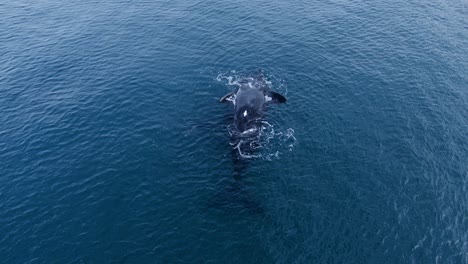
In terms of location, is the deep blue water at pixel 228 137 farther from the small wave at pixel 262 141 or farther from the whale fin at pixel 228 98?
the whale fin at pixel 228 98

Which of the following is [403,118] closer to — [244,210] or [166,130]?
[244,210]

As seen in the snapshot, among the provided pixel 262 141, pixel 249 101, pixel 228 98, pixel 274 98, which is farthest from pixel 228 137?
pixel 274 98

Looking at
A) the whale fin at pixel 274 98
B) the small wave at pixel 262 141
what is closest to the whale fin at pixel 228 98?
the whale fin at pixel 274 98

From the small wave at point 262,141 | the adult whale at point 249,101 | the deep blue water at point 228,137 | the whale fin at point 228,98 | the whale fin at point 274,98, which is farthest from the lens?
the whale fin at point 228,98

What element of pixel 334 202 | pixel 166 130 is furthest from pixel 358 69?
pixel 166 130

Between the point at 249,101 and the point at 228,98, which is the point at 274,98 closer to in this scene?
the point at 249,101

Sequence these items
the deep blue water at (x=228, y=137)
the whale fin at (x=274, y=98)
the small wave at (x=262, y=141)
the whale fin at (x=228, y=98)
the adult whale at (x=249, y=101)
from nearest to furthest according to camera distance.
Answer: the deep blue water at (x=228, y=137) < the small wave at (x=262, y=141) < the adult whale at (x=249, y=101) < the whale fin at (x=274, y=98) < the whale fin at (x=228, y=98)

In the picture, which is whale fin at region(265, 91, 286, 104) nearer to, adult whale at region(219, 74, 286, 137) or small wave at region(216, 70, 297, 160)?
adult whale at region(219, 74, 286, 137)
